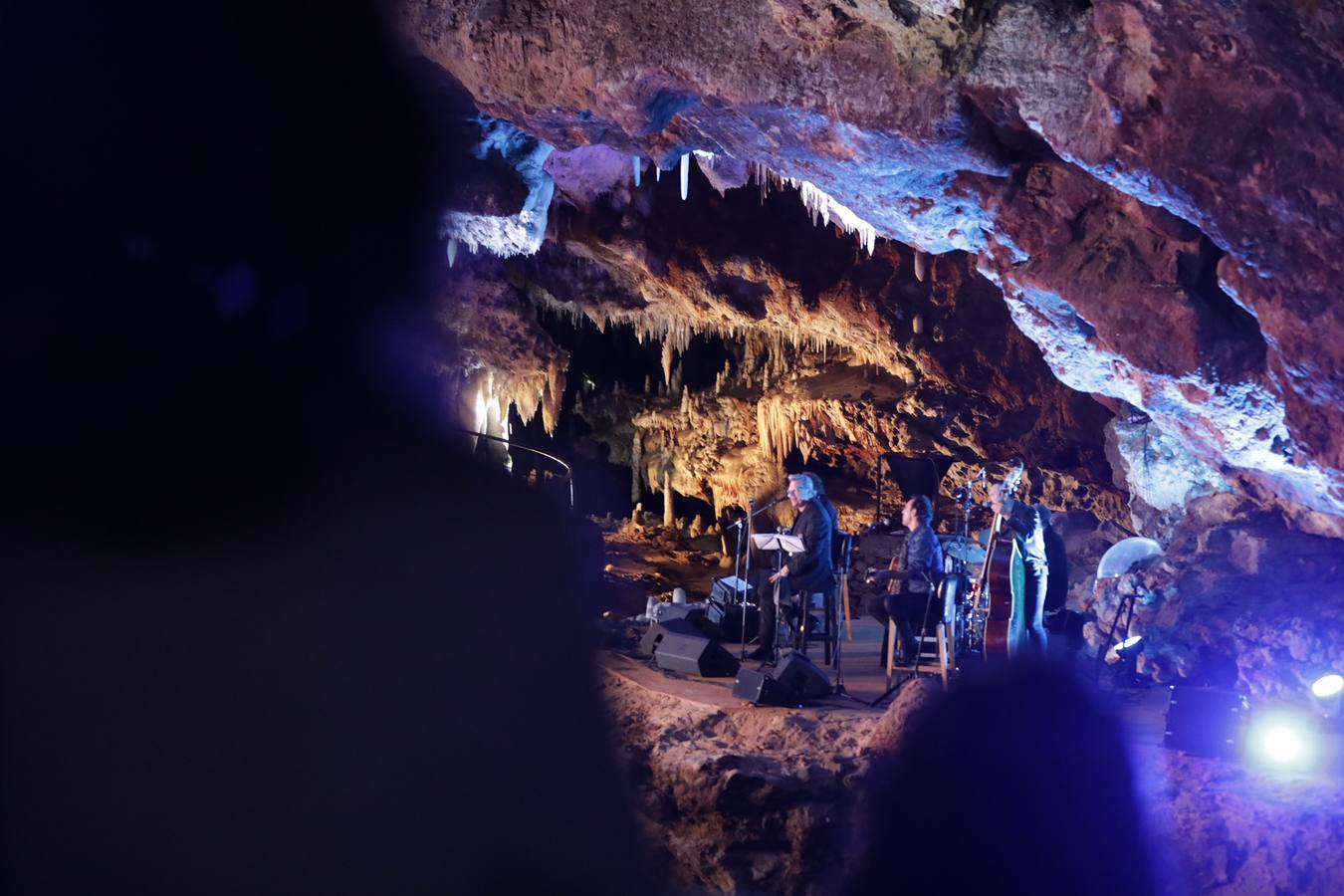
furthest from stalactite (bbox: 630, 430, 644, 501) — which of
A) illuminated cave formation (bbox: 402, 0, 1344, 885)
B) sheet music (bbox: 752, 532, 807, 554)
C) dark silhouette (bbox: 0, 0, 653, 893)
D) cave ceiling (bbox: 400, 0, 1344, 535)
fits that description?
dark silhouette (bbox: 0, 0, 653, 893)

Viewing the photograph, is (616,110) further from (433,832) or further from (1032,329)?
(433,832)

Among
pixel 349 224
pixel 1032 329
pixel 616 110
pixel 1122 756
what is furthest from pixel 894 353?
pixel 349 224

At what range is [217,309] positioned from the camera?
94 centimetres

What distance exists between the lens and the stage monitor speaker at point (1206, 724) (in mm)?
4738

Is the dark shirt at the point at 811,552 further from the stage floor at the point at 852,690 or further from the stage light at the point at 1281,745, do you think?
the stage light at the point at 1281,745

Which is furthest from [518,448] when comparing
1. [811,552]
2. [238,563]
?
[811,552]

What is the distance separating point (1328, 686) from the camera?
5582mm

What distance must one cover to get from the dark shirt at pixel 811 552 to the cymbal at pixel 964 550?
0.99m

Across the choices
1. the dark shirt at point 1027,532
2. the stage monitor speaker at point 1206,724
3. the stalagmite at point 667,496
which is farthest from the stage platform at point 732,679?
the stalagmite at point 667,496

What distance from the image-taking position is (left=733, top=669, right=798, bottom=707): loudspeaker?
232 inches

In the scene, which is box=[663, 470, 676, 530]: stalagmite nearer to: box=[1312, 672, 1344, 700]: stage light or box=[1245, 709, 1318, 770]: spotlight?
box=[1312, 672, 1344, 700]: stage light

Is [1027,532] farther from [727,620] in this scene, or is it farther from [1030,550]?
[727,620]

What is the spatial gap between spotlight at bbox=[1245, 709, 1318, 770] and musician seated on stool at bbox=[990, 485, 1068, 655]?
1.20 meters

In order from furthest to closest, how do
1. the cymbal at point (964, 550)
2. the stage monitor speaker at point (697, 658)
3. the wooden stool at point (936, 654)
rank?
the cymbal at point (964, 550) → the stage monitor speaker at point (697, 658) → the wooden stool at point (936, 654)
